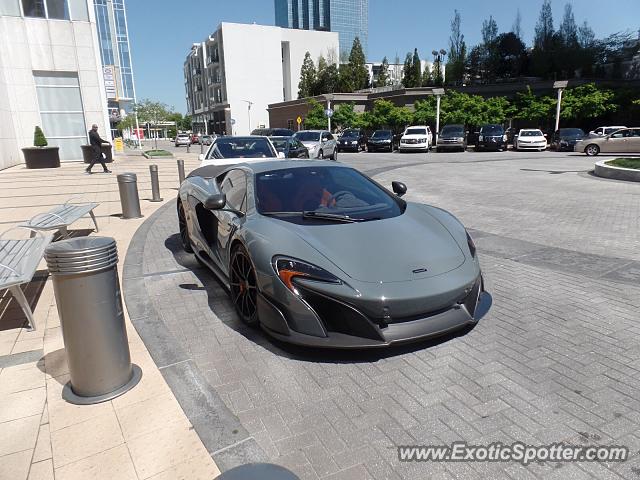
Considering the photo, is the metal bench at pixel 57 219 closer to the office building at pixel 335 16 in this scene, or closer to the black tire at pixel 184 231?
the black tire at pixel 184 231

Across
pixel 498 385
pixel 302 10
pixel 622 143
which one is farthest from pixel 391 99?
pixel 302 10

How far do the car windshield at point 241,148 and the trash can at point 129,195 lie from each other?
2.48m

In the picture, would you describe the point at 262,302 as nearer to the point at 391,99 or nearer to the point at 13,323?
the point at 13,323

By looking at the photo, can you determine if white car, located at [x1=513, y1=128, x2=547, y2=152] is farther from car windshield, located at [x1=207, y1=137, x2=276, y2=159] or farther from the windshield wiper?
the windshield wiper

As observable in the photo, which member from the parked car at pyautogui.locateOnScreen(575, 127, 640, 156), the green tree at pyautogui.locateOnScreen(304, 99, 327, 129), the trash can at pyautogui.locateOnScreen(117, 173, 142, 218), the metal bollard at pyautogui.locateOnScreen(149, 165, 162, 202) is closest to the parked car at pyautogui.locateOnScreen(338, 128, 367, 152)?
the parked car at pyautogui.locateOnScreen(575, 127, 640, 156)

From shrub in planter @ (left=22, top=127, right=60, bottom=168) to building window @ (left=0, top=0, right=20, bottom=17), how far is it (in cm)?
620

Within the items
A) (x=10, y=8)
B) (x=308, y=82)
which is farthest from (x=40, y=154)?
(x=308, y=82)

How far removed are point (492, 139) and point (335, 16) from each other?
16477 cm

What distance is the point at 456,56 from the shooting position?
2295 inches

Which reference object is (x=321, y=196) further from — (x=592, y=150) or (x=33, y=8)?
(x=33, y=8)

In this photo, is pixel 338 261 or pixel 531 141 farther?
pixel 531 141

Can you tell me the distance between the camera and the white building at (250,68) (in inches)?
3123

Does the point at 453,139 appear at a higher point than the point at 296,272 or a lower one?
higher

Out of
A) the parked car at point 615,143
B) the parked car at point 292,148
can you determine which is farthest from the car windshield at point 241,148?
the parked car at point 615,143
